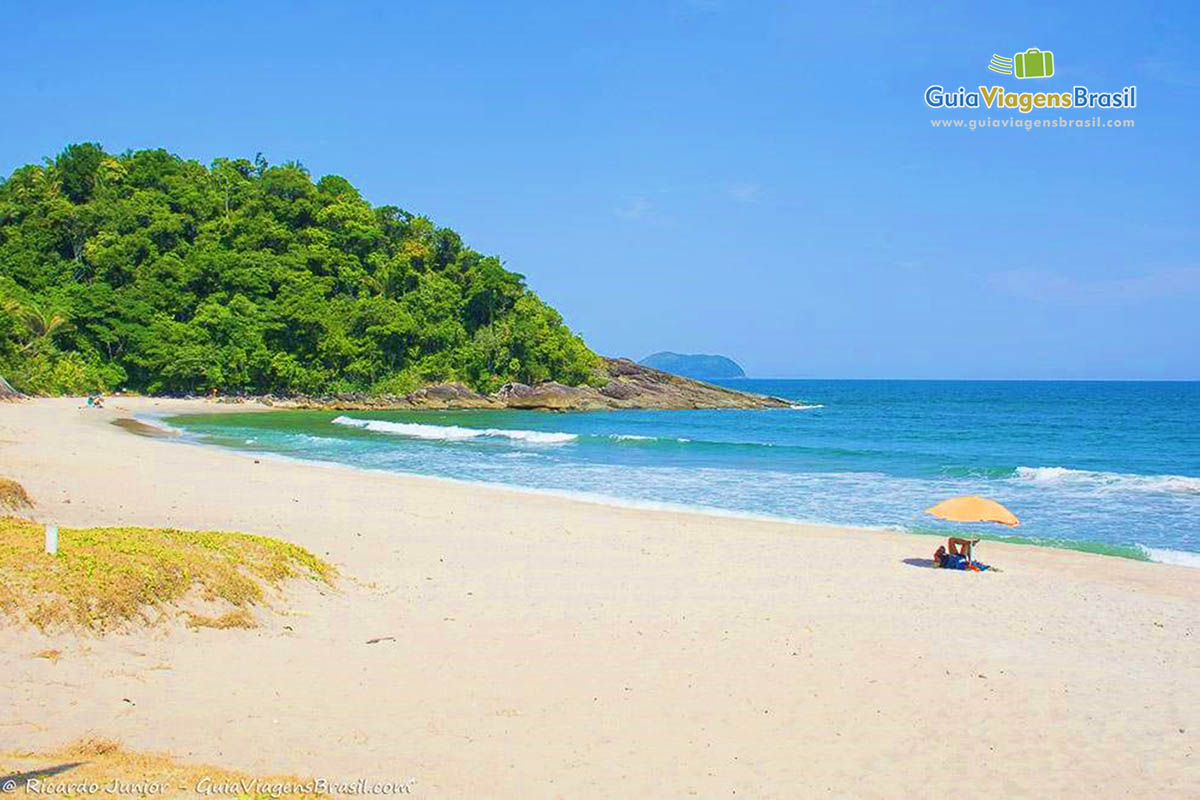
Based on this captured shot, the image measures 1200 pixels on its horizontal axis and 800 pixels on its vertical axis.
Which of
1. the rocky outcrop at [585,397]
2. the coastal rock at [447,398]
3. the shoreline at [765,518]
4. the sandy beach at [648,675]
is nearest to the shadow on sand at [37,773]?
the sandy beach at [648,675]

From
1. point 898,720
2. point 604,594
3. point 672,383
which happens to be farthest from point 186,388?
point 898,720

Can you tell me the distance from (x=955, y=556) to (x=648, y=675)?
830cm

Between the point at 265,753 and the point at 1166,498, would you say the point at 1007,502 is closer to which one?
the point at 1166,498

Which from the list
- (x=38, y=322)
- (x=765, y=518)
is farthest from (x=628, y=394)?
(x=765, y=518)

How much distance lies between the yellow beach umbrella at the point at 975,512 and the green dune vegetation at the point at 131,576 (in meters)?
10.7

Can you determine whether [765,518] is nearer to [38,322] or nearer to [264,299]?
[38,322]

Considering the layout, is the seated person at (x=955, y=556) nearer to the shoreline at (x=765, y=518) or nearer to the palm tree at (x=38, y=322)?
the shoreline at (x=765, y=518)

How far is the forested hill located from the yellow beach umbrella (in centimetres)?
5515

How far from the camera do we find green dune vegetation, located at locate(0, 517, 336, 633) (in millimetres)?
7129

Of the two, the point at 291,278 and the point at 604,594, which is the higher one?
the point at 291,278

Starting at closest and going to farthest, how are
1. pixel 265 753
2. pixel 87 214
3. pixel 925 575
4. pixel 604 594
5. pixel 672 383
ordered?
1. pixel 265 753
2. pixel 604 594
3. pixel 925 575
4. pixel 87 214
5. pixel 672 383

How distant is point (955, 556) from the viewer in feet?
45.8

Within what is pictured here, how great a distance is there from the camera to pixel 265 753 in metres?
5.45

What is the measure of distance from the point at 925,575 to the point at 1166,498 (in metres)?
14.7
